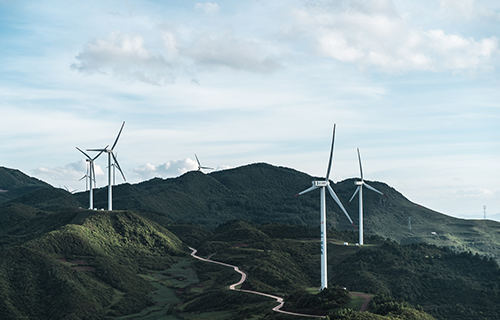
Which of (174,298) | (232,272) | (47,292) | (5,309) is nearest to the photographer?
(5,309)

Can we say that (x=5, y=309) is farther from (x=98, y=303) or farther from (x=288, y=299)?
(x=288, y=299)

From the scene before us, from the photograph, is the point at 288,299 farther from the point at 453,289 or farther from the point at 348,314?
the point at 453,289

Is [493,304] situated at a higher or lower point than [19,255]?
lower

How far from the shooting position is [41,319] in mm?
158625

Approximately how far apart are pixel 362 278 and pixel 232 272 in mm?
38967

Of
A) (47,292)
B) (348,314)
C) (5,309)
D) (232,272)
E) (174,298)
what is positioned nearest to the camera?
(348,314)

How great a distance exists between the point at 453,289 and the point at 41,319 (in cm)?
11664

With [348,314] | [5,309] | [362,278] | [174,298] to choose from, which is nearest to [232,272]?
[174,298]

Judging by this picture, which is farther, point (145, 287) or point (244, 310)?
Result: point (145, 287)

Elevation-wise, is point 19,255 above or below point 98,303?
above

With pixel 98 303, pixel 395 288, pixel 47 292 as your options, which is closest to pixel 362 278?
pixel 395 288

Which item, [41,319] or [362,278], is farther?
[362,278]

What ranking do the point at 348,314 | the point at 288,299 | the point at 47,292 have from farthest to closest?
the point at 47,292
the point at 288,299
the point at 348,314

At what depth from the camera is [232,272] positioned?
649ft
